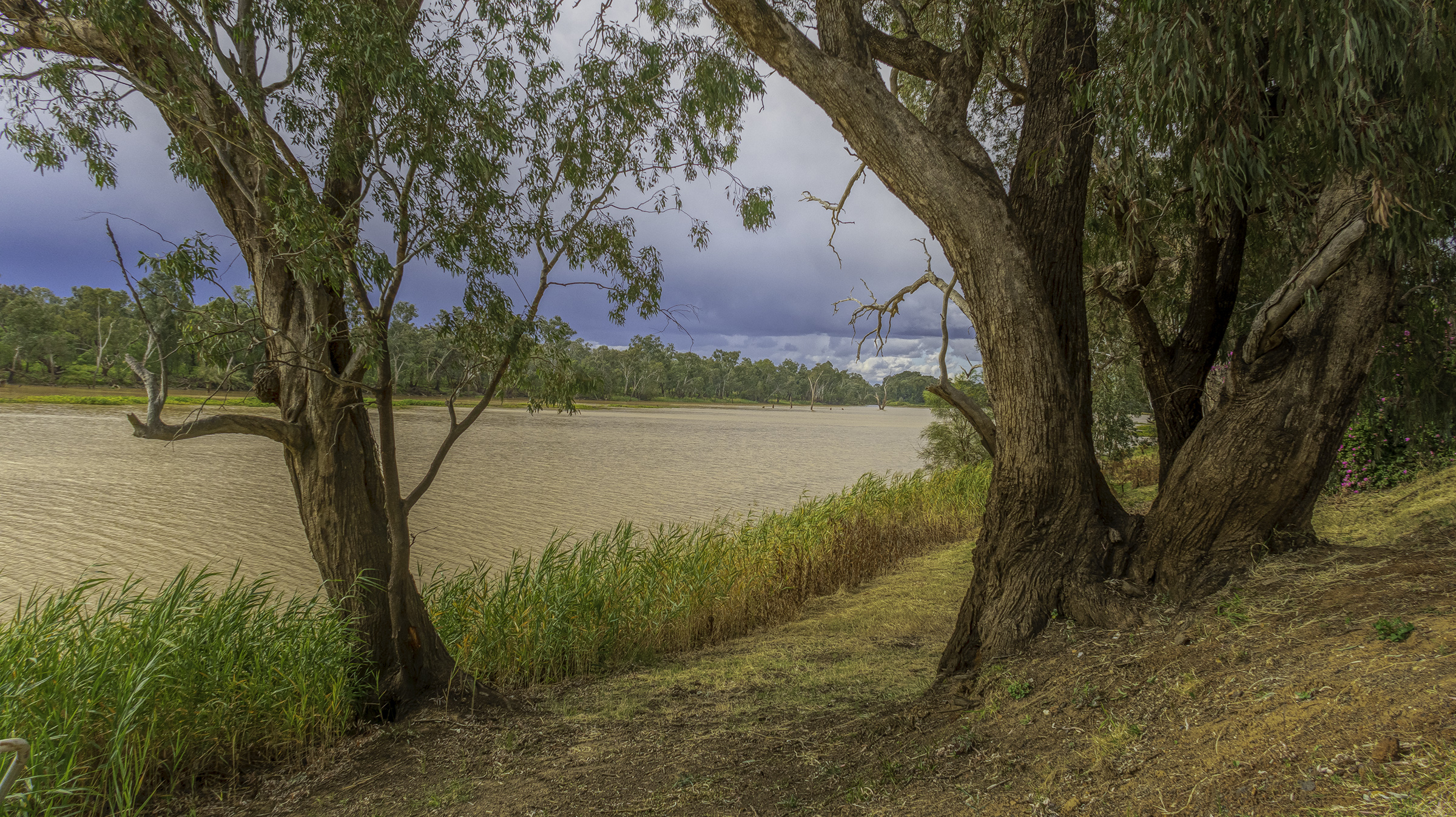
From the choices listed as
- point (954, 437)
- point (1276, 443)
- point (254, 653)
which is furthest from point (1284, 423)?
point (954, 437)

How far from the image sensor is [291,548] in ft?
28.4

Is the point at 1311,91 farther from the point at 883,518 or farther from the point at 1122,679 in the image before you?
the point at 883,518

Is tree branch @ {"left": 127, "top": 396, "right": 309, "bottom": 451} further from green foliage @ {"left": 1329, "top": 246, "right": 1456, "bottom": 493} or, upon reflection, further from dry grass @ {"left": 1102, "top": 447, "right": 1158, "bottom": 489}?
dry grass @ {"left": 1102, "top": 447, "right": 1158, "bottom": 489}

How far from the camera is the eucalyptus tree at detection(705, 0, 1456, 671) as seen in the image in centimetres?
267

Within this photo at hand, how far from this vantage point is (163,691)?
290cm

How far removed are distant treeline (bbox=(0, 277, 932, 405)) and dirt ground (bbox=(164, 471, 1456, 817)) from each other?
171cm

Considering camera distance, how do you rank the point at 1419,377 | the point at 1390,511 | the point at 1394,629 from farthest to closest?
1. the point at 1390,511
2. the point at 1419,377
3. the point at 1394,629

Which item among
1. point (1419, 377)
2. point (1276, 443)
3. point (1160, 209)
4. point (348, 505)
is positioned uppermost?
point (1160, 209)

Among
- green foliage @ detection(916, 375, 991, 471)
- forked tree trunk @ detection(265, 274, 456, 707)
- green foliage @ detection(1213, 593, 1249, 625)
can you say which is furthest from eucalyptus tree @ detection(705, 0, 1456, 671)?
green foliage @ detection(916, 375, 991, 471)

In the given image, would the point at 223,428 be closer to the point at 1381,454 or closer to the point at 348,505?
the point at 348,505

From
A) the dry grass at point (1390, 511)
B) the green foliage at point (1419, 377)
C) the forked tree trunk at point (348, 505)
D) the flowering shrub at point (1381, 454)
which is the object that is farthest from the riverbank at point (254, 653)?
the flowering shrub at point (1381, 454)

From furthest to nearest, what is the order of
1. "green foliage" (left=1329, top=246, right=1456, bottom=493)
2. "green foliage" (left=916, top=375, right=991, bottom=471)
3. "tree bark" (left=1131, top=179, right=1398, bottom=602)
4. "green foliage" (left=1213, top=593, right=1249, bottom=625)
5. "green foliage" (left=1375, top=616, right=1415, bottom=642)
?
"green foliage" (left=916, top=375, right=991, bottom=471) < "green foliage" (left=1329, top=246, right=1456, bottom=493) < "tree bark" (left=1131, top=179, right=1398, bottom=602) < "green foliage" (left=1213, top=593, right=1249, bottom=625) < "green foliage" (left=1375, top=616, right=1415, bottom=642)

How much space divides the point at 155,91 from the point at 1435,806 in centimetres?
455

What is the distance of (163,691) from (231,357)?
4.54 feet
